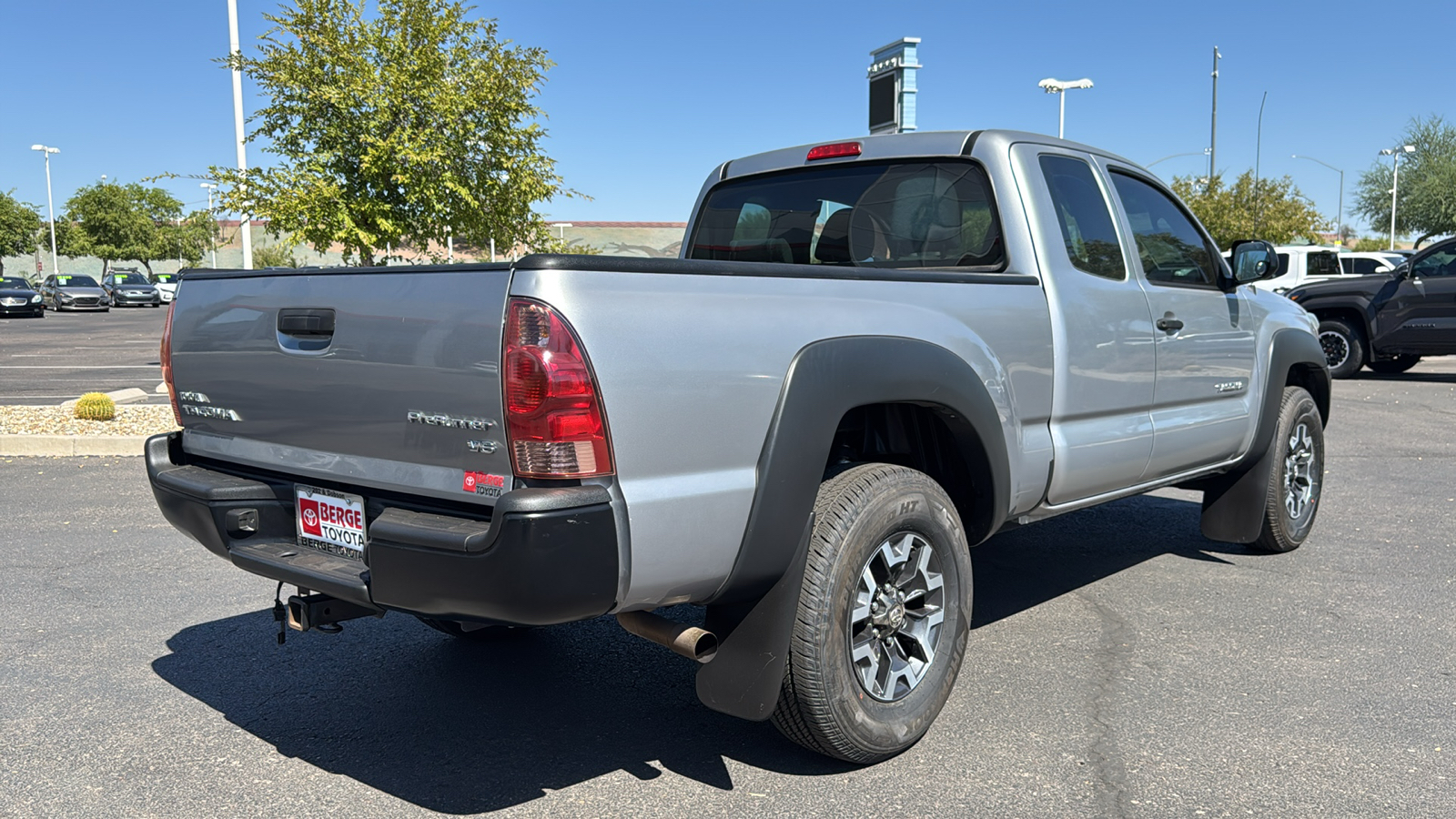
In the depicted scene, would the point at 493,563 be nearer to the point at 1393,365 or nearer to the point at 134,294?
the point at 1393,365

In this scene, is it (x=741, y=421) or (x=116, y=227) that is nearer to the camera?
(x=741, y=421)

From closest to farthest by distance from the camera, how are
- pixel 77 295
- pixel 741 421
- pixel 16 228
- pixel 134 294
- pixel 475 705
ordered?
pixel 741 421 → pixel 475 705 → pixel 77 295 → pixel 134 294 → pixel 16 228

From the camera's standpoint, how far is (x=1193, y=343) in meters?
4.81

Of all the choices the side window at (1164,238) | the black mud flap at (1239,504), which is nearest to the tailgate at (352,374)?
the side window at (1164,238)

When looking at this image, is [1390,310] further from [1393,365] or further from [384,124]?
[384,124]

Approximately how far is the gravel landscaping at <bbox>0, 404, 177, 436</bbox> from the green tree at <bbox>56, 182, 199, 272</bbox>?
6245 centimetres

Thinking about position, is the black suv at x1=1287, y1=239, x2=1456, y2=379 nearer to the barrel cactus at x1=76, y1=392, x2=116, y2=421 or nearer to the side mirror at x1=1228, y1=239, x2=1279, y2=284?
the side mirror at x1=1228, y1=239, x2=1279, y2=284

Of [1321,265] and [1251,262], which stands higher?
[1321,265]

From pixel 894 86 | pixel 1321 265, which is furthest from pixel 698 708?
pixel 1321 265

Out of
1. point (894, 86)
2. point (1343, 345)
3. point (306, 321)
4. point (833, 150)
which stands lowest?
point (1343, 345)

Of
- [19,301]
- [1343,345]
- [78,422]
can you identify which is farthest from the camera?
[19,301]

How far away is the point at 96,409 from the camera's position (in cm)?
1027

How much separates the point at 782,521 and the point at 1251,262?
3285mm

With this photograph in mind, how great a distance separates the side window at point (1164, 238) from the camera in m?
4.70
